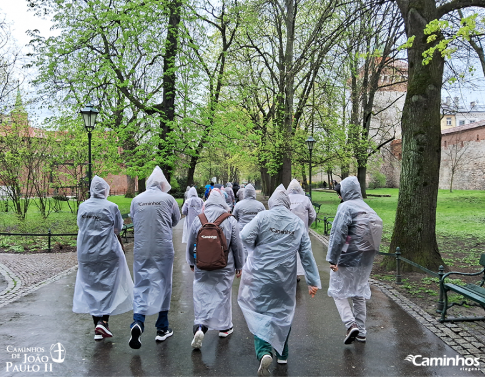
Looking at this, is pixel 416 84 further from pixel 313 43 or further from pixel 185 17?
pixel 185 17

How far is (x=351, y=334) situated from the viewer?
4.20m

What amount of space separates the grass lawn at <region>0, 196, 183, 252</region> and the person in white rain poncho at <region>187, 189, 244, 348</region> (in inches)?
324

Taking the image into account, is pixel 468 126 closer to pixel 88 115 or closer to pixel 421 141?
pixel 421 141

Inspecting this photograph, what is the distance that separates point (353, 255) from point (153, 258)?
2311mm

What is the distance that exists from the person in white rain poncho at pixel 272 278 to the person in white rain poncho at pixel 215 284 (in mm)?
437

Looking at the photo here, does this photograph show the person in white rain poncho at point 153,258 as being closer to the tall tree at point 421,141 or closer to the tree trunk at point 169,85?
the tall tree at point 421,141

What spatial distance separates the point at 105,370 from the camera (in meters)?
3.66

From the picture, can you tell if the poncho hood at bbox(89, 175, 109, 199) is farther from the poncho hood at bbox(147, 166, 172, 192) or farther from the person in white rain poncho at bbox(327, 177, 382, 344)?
the person in white rain poncho at bbox(327, 177, 382, 344)

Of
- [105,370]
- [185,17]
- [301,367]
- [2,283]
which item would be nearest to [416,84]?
[301,367]

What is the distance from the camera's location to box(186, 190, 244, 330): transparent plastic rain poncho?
167 inches

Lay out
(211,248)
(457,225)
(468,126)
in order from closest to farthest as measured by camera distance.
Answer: (211,248)
(457,225)
(468,126)

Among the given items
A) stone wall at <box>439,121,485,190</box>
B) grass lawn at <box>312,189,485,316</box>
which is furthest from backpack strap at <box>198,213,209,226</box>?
stone wall at <box>439,121,485,190</box>

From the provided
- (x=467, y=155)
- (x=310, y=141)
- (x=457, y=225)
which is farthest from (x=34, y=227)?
(x=467, y=155)

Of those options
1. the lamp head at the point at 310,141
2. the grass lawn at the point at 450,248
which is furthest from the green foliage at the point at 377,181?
the lamp head at the point at 310,141
